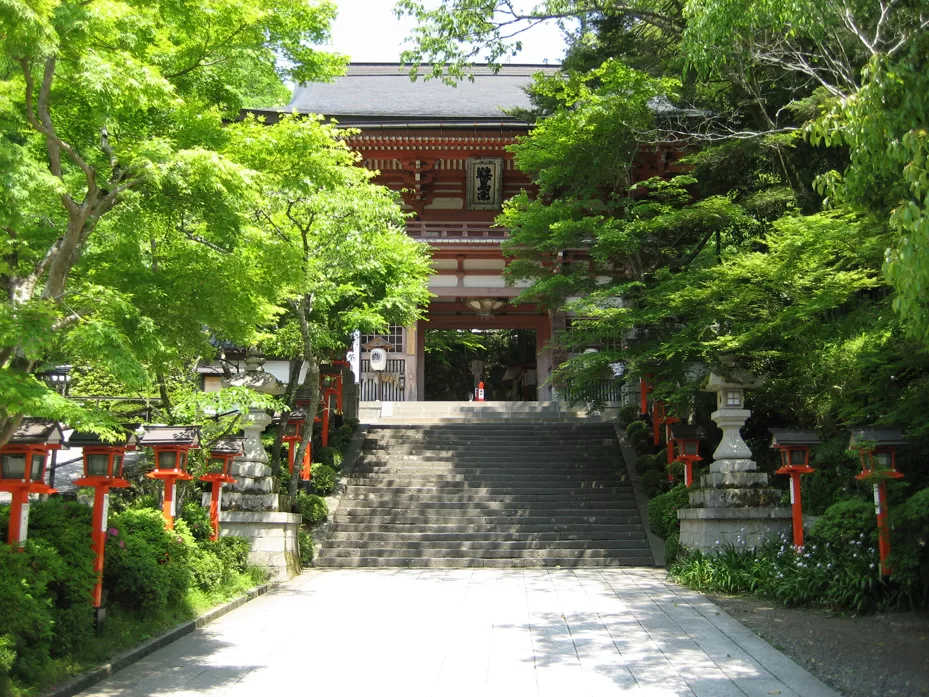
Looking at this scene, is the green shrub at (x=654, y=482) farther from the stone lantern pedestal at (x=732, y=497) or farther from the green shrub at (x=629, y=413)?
the green shrub at (x=629, y=413)

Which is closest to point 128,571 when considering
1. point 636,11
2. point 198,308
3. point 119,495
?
point 198,308

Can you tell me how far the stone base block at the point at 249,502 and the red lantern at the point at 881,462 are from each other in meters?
7.56

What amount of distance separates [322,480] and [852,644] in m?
9.94

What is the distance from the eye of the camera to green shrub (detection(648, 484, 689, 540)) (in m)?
13.1

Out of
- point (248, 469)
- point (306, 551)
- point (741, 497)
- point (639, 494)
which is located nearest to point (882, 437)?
point (741, 497)

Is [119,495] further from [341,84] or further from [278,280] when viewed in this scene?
[341,84]

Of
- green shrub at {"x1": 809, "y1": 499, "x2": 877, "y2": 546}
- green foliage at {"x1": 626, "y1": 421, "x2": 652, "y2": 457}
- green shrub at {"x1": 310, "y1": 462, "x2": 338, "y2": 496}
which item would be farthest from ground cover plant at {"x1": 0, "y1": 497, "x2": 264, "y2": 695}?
green foliage at {"x1": 626, "y1": 421, "x2": 652, "y2": 457}

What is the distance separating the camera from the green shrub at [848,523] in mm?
8930

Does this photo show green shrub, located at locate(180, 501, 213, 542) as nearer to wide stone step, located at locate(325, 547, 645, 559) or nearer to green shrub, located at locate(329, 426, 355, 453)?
wide stone step, located at locate(325, 547, 645, 559)

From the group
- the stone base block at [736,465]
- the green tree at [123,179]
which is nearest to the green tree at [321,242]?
the green tree at [123,179]

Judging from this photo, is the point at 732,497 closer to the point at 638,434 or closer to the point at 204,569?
the point at 638,434

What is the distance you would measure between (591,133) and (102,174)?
30.4 feet

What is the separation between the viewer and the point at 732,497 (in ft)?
36.9

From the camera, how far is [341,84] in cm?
2886
